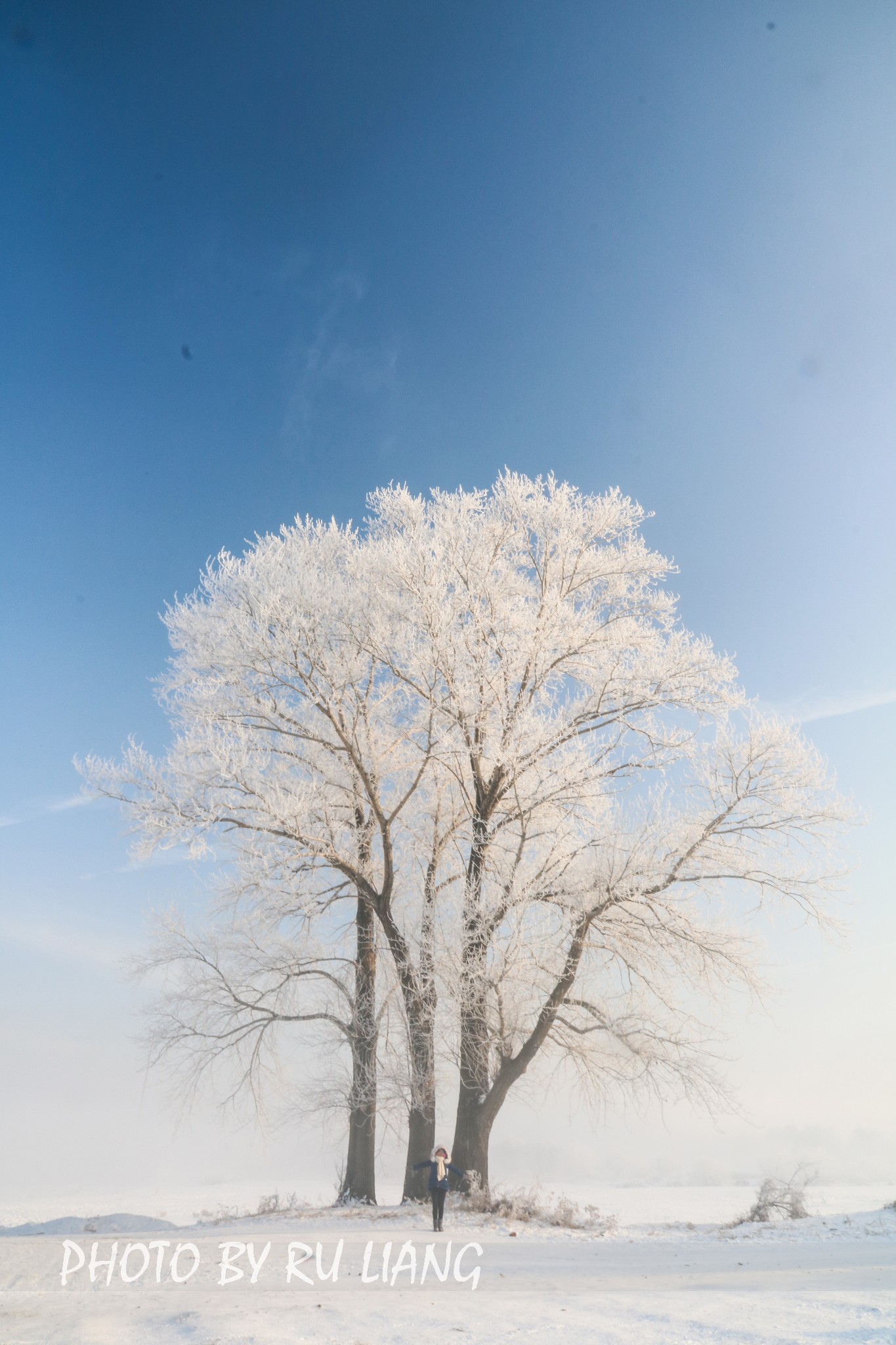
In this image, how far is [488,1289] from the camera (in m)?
7.29

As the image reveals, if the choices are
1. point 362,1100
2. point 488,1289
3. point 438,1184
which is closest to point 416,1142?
point 362,1100

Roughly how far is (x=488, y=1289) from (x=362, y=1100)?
7.48 meters

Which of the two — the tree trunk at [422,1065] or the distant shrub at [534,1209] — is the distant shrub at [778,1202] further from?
the tree trunk at [422,1065]

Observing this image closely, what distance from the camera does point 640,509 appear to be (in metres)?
15.7

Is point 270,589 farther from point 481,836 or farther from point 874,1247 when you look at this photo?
point 874,1247

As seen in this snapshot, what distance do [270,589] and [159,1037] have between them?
8.44 metres

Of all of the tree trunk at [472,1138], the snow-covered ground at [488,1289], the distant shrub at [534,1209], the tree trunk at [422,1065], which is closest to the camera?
the snow-covered ground at [488,1289]

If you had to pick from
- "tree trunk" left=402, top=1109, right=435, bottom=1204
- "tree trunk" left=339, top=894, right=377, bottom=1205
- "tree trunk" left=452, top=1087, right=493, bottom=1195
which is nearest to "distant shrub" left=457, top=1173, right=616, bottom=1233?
"tree trunk" left=452, top=1087, right=493, bottom=1195

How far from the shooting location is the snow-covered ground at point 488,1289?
5598mm

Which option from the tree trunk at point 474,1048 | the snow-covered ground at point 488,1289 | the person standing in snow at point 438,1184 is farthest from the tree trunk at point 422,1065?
the person standing in snow at point 438,1184

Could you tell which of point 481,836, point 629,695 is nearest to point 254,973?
point 481,836

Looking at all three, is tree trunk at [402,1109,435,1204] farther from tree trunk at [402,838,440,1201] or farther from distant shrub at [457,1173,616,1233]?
distant shrub at [457,1173,616,1233]

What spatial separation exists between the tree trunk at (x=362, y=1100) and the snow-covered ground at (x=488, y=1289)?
6.76ft

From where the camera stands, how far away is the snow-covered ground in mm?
5598
